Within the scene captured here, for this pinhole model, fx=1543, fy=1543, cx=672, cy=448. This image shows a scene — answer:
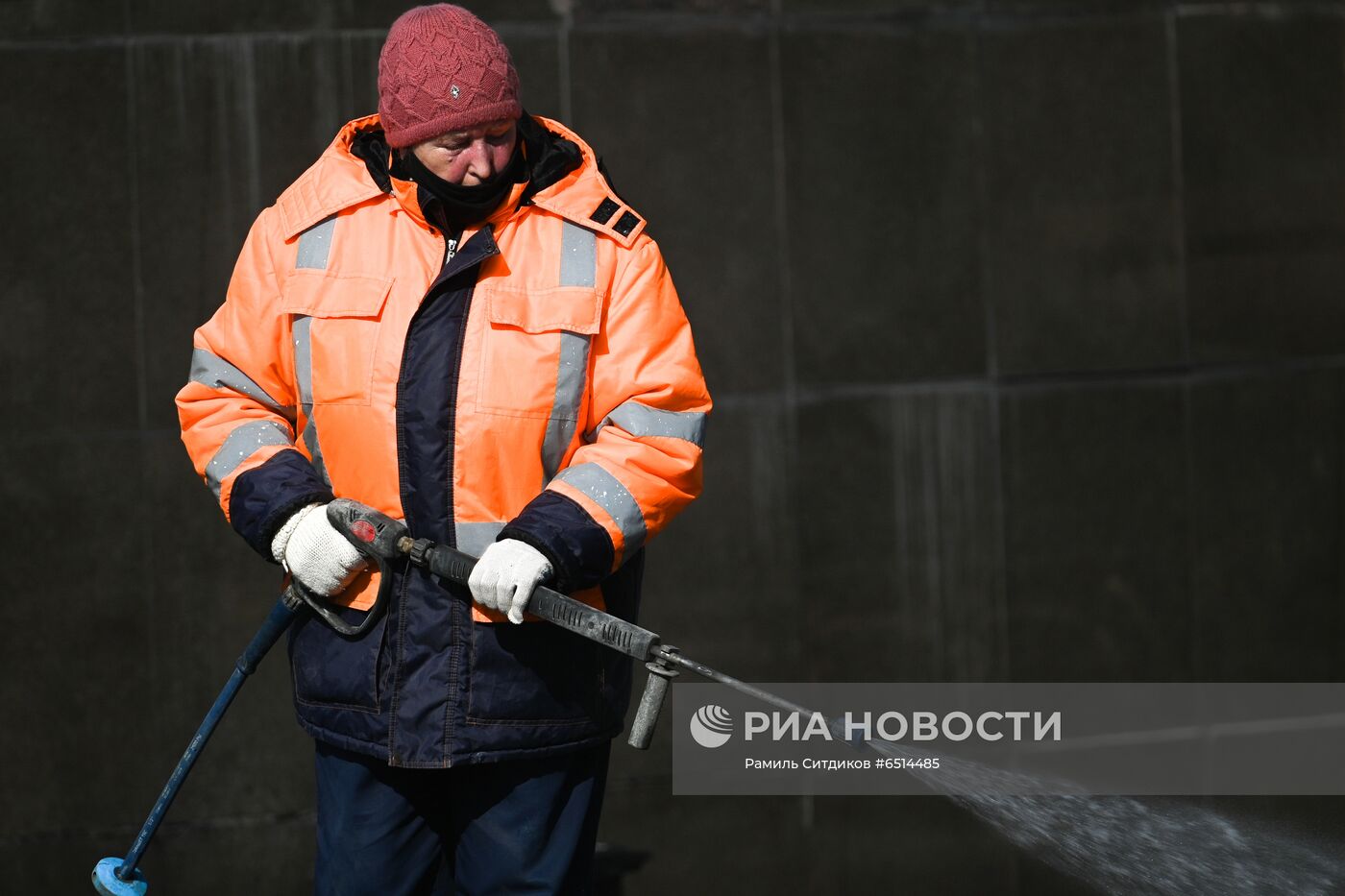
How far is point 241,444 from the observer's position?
9.96 feet

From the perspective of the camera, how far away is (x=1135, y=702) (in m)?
5.26

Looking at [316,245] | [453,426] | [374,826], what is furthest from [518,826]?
[316,245]

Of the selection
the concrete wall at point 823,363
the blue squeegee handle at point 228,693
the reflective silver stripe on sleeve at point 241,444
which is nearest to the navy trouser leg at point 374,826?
the blue squeegee handle at point 228,693

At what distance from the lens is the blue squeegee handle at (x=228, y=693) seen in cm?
317

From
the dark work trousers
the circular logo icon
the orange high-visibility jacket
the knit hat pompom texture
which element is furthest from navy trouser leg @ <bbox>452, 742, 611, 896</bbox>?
the circular logo icon

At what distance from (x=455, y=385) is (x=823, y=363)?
7.74 ft

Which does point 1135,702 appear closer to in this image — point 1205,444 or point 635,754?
point 1205,444

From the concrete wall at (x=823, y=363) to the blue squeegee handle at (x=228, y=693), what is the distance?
5.07ft

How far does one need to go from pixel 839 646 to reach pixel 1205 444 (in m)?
1.42

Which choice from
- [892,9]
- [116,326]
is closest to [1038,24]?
[892,9]

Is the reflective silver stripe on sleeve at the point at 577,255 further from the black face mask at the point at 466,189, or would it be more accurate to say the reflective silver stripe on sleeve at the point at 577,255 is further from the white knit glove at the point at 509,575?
the white knit glove at the point at 509,575

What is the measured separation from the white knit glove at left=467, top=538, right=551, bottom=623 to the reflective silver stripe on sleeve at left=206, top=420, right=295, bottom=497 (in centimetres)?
54

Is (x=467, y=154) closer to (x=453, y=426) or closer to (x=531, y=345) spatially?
(x=531, y=345)

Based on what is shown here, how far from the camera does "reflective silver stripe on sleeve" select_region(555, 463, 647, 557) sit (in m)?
2.88
